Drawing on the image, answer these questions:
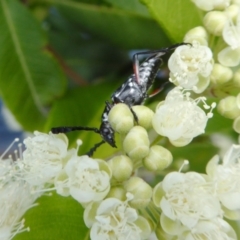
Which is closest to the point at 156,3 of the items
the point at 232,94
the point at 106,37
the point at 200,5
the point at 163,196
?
the point at 200,5

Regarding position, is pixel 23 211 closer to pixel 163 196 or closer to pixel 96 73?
pixel 163 196

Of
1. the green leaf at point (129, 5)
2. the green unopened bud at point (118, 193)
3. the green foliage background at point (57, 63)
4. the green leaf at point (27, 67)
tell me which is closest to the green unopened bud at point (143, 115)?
the green unopened bud at point (118, 193)

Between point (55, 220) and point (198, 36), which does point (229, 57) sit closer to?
point (198, 36)

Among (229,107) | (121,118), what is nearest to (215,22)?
(229,107)

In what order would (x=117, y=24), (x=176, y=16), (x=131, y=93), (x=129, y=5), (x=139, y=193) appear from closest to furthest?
(x=139, y=193) → (x=131, y=93) → (x=176, y=16) → (x=129, y=5) → (x=117, y=24)

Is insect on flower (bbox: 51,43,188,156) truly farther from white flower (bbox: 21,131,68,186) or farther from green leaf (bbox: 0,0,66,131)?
green leaf (bbox: 0,0,66,131)

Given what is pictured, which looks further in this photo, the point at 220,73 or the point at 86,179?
the point at 220,73
